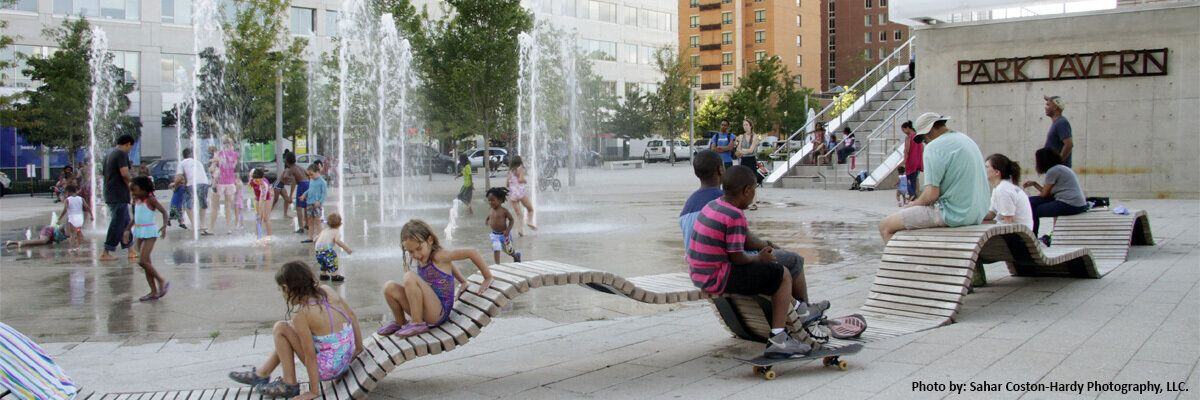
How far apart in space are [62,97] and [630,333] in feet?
115

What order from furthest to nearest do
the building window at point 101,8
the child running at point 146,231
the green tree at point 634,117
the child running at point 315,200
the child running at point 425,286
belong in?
1. the green tree at point 634,117
2. the building window at point 101,8
3. the child running at point 315,200
4. the child running at point 146,231
5. the child running at point 425,286

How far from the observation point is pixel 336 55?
4256cm

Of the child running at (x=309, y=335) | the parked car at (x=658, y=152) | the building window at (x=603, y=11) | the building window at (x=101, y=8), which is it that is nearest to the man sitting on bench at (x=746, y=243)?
the child running at (x=309, y=335)

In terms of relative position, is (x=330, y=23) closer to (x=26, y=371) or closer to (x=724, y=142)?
(x=724, y=142)

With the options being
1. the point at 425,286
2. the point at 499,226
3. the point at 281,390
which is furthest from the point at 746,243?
the point at 499,226

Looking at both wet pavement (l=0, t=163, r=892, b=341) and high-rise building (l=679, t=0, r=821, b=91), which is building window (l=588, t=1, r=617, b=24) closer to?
high-rise building (l=679, t=0, r=821, b=91)

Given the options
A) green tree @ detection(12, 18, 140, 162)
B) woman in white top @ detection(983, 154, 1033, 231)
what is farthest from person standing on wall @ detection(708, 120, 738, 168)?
green tree @ detection(12, 18, 140, 162)

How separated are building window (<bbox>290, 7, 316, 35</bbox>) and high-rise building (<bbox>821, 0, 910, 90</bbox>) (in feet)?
A: 249

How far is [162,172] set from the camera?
3522 centimetres

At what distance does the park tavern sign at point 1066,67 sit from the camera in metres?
18.0

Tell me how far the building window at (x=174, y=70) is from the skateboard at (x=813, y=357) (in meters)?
46.0

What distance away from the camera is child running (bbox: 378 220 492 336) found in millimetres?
5164

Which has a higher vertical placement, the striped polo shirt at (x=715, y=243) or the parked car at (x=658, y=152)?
the parked car at (x=658, y=152)

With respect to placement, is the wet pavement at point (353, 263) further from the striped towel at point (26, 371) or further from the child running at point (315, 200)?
the striped towel at point (26, 371)
